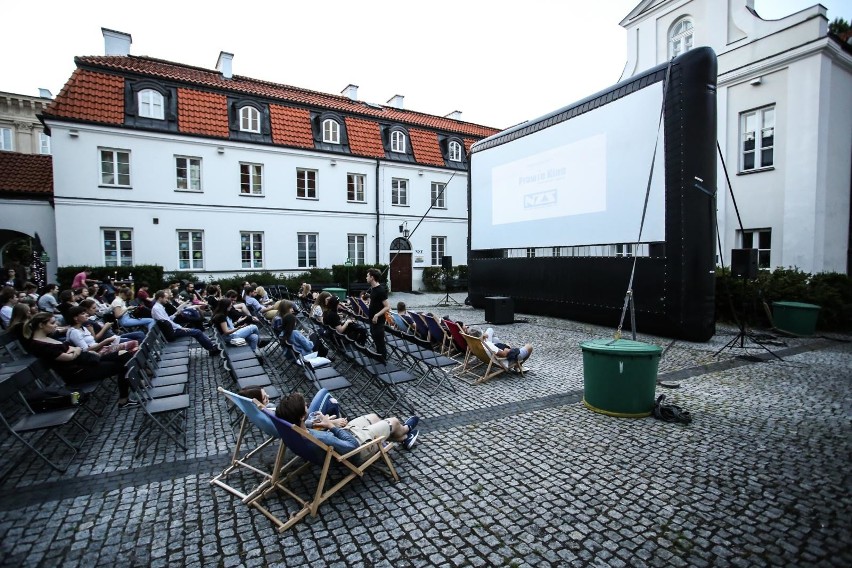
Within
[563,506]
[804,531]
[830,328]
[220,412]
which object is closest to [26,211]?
[220,412]

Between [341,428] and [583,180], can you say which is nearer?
[341,428]

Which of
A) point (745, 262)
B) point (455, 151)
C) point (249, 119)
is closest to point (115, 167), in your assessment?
point (249, 119)

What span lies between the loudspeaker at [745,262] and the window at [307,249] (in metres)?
17.4

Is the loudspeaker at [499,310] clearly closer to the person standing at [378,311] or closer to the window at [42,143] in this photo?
the person standing at [378,311]

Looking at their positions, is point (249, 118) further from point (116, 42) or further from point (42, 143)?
point (42, 143)

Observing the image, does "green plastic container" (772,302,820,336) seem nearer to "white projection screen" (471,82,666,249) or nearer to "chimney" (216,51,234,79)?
"white projection screen" (471,82,666,249)

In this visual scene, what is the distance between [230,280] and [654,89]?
1660 cm

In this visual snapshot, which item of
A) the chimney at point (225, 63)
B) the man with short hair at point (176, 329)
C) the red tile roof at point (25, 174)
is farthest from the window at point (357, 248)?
the man with short hair at point (176, 329)

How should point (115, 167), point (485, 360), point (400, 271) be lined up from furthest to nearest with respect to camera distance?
point (400, 271), point (115, 167), point (485, 360)

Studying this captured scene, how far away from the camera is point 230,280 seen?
18.5 meters

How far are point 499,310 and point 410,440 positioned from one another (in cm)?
899

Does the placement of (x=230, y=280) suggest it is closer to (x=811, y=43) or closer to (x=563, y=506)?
(x=563, y=506)

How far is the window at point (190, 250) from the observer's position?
60.6 feet

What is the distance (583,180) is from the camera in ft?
38.1
